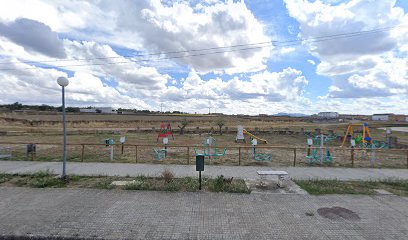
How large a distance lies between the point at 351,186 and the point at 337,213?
2.75 metres

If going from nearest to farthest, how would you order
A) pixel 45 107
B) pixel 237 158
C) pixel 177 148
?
pixel 237 158 → pixel 177 148 → pixel 45 107

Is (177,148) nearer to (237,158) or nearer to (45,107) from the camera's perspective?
(237,158)

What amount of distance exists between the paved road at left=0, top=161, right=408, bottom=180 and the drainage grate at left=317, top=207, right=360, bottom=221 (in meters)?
3.03

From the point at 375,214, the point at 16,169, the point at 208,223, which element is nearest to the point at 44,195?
the point at 16,169

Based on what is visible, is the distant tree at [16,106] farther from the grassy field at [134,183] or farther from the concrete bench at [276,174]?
the concrete bench at [276,174]

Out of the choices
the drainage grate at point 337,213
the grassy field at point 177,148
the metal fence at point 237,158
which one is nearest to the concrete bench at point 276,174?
the drainage grate at point 337,213

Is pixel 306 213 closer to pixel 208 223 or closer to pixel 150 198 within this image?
pixel 208 223

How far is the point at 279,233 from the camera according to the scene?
442cm

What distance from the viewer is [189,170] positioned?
9.45 metres

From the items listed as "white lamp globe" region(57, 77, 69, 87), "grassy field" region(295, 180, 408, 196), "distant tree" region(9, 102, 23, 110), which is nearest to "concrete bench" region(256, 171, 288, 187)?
"grassy field" region(295, 180, 408, 196)

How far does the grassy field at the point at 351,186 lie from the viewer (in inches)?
269

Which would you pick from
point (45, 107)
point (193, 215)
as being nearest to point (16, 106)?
point (45, 107)

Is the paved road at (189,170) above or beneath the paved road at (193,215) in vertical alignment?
above

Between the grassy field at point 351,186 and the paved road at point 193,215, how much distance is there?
43cm
